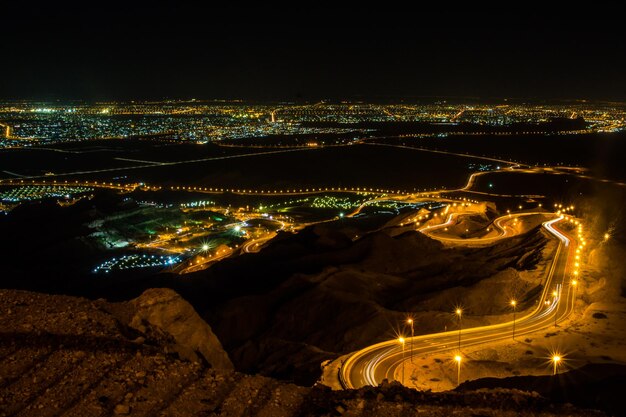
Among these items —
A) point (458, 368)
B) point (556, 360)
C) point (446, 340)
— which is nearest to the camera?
point (458, 368)

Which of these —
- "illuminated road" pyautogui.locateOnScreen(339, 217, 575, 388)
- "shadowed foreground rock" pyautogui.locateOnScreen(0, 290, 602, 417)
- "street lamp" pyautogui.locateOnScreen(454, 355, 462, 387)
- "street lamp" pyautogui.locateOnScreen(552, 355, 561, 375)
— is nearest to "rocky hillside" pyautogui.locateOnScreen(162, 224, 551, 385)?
"illuminated road" pyautogui.locateOnScreen(339, 217, 575, 388)

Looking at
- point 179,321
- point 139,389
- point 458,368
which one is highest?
point 139,389

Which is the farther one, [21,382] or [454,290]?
[454,290]

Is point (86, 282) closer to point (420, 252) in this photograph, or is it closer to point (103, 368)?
point (420, 252)

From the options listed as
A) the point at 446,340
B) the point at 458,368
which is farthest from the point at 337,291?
the point at 458,368

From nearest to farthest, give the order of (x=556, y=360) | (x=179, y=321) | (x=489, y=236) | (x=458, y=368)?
(x=179, y=321)
(x=458, y=368)
(x=556, y=360)
(x=489, y=236)

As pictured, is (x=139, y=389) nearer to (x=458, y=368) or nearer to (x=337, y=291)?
(x=458, y=368)

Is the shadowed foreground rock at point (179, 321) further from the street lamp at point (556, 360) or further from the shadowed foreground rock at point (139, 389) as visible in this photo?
the street lamp at point (556, 360)

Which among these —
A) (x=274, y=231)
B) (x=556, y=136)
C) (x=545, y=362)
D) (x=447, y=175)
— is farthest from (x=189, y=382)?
(x=556, y=136)
